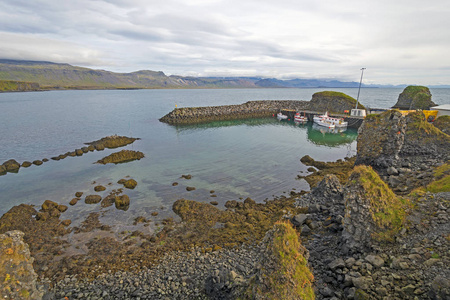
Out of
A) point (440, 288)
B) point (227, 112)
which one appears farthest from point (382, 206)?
point (227, 112)

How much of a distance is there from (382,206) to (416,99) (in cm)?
8117

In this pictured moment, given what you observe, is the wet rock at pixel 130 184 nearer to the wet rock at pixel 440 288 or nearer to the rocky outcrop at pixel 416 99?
the wet rock at pixel 440 288

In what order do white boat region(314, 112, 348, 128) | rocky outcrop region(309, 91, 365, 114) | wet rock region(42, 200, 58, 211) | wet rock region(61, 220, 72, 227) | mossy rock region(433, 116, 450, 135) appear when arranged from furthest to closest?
rocky outcrop region(309, 91, 365, 114) → white boat region(314, 112, 348, 128) → mossy rock region(433, 116, 450, 135) → wet rock region(42, 200, 58, 211) → wet rock region(61, 220, 72, 227)

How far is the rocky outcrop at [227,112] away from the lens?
7756 cm

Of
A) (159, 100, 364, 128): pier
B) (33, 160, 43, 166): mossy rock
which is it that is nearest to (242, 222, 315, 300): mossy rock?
(33, 160, 43, 166): mossy rock

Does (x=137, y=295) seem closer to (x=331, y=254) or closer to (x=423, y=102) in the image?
(x=331, y=254)

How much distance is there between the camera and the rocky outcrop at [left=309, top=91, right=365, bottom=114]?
267 feet

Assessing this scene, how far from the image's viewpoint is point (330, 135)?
58.9 meters

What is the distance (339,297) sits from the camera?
10.2m

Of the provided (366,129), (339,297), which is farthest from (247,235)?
(366,129)

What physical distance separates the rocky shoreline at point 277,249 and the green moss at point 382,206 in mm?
55

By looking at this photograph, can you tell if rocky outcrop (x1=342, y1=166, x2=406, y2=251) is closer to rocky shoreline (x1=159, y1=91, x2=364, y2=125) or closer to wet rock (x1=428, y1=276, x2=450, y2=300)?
wet rock (x1=428, y1=276, x2=450, y2=300)

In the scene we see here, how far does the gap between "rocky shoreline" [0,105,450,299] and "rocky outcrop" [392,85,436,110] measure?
201 ft

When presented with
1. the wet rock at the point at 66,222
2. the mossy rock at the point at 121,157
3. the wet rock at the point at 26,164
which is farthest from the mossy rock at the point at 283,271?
the wet rock at the point at 26,164
